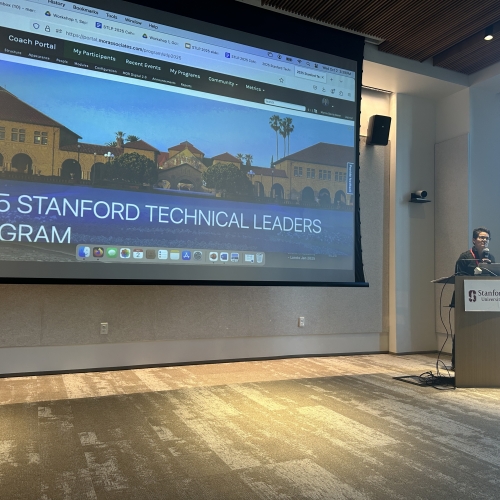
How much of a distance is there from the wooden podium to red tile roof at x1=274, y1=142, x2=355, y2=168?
1.53 metres

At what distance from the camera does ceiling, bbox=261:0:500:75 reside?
4.36 meters

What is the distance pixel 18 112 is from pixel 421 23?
3816 millimetres

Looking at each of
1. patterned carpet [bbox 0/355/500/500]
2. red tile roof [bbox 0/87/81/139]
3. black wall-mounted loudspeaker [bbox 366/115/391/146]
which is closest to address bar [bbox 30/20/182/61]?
red tile roof [bbox 0/87/81/139]

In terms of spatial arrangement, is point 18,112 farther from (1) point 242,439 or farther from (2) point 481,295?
(2) point 481,295

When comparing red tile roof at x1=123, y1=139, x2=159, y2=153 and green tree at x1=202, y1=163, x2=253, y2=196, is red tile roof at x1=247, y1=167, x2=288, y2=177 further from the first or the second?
red tile roof at x1=123, y1=139, x2=159, y2=153

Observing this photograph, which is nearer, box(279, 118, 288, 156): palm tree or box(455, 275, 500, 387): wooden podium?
box(455, 275, 500, 387): wooden podium

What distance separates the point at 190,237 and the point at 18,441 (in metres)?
1.93

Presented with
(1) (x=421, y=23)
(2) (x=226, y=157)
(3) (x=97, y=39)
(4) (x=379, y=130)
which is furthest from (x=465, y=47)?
(3) (x=97, y=39)

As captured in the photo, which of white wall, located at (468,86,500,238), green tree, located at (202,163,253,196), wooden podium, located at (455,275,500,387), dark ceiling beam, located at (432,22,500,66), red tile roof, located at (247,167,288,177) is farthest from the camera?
white wall, located at (468,86,500,238)

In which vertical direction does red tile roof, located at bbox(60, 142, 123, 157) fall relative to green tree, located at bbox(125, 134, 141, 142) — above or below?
below

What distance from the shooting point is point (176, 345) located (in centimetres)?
466

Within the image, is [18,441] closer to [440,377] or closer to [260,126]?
[260,126]

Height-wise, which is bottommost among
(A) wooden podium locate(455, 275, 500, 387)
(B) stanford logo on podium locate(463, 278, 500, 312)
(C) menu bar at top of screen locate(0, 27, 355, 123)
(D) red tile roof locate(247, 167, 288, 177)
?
(A) wooden podium locate(455, 275, 500, 387)

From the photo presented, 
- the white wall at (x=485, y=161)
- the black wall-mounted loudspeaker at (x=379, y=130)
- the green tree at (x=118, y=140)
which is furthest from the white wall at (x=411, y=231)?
the green tree at (x=118, y=140)
